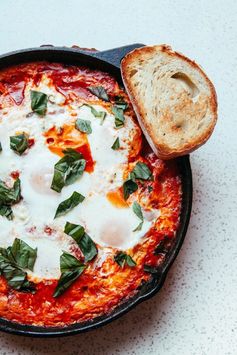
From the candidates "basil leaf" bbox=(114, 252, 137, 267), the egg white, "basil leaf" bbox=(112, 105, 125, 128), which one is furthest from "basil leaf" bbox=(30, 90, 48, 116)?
"basil leaf" bbox=(114, 252, 137, 267)

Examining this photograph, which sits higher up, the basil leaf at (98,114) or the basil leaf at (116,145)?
the basil leaf at (98,114)

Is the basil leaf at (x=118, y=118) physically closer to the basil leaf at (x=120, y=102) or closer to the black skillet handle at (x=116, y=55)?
the basil leaf at (x=120, y=102)

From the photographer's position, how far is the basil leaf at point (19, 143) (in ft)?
8.96

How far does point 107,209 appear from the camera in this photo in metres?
2.75

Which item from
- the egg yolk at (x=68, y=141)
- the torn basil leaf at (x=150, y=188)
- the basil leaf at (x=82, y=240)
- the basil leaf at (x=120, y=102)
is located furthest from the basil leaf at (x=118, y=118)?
the basil leaf at (x=82, y=240)

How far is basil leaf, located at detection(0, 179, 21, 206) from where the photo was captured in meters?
2.71

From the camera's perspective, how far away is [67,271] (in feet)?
8.89

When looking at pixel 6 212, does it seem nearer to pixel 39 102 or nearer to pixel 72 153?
pixel 72 153

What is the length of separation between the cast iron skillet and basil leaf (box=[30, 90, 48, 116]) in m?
0.16

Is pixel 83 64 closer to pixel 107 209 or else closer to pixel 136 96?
pixel 136 96

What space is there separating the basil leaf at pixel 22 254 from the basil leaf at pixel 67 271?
11cm

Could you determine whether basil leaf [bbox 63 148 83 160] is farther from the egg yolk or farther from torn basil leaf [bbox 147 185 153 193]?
torn basil leaf [bbox 147 185 153 193]

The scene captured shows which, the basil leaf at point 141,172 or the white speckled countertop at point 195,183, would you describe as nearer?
the basil leaf at point 141,172

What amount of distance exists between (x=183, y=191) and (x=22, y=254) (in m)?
0.67
